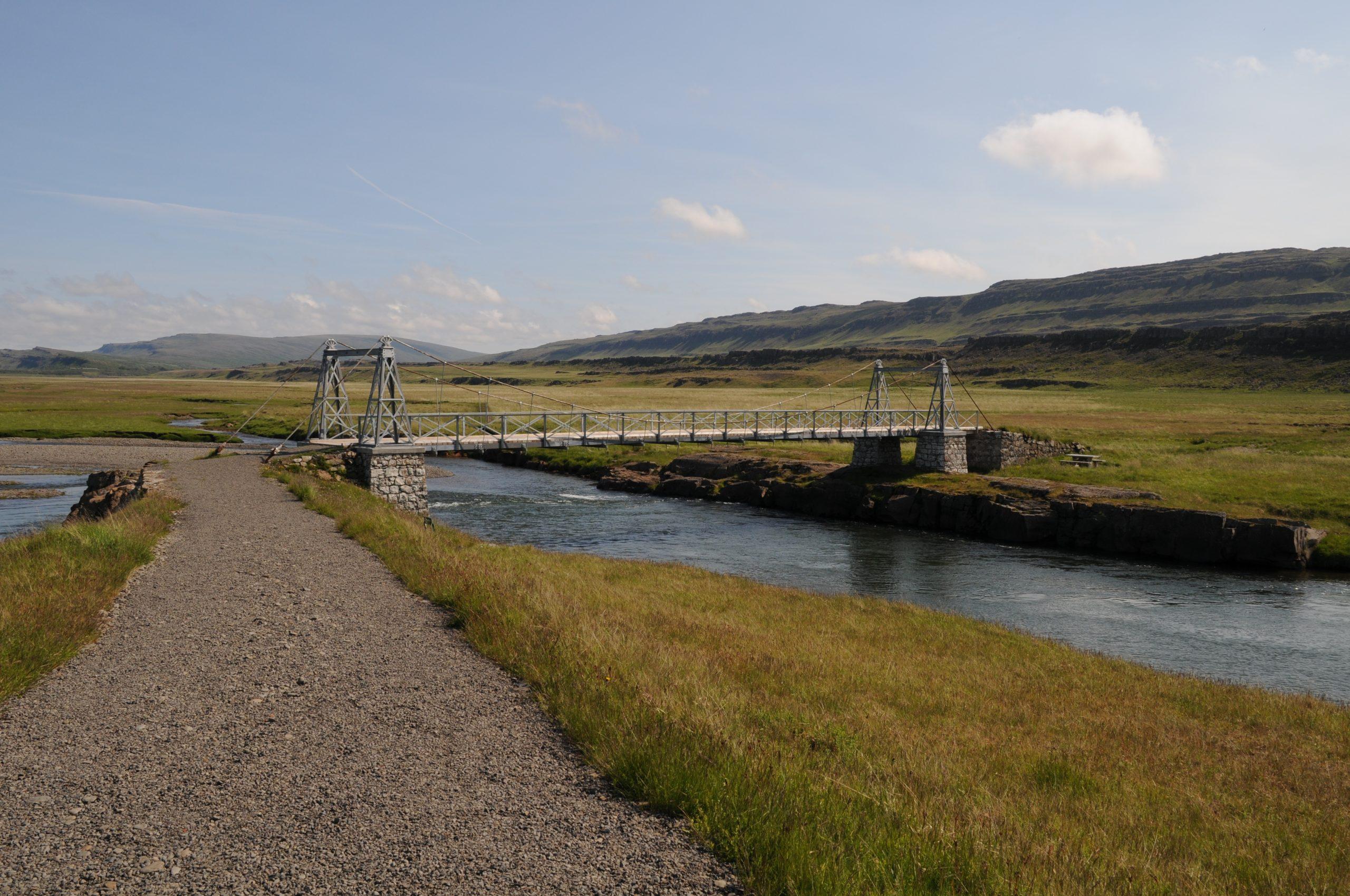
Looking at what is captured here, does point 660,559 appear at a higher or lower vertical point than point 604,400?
lower

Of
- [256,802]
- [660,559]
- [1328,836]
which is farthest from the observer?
[660,559]

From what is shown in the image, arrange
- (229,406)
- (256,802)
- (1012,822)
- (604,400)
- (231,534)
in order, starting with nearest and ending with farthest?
(256,802) → (1012,822) → (231,534) → (229,406) → (604,400)

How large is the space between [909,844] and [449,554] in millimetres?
12866

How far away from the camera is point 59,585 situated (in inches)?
470

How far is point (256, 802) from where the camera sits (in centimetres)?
609

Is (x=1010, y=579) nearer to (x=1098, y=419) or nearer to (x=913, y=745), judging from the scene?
(x=913, y=745)

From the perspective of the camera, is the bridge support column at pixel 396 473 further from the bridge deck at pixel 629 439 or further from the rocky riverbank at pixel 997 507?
the rocky riverbank at pixel 997 507

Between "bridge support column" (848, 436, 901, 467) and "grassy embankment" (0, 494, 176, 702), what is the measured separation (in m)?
37.6

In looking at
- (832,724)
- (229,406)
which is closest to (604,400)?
(229,406)

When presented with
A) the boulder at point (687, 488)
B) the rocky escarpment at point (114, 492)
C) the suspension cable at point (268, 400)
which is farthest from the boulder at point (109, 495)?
the boulder at point (687, 488)

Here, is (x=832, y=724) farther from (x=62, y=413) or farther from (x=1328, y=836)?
(x=62, y=413)

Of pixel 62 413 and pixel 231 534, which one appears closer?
pixel 231 534

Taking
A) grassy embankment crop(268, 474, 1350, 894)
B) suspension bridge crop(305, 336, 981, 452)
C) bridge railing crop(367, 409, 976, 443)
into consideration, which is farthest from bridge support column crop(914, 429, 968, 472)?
grassy embankment crop(268, 474, 1350, 894)

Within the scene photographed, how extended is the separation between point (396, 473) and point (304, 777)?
85.4 feet
